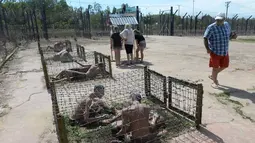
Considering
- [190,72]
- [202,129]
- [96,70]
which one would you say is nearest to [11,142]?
[202,129]

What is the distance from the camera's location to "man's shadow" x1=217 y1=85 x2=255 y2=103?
17.7 ft

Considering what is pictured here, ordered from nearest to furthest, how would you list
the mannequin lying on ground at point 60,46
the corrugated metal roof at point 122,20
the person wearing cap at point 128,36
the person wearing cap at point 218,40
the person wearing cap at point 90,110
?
the person wearing cap at point 90,110 < the person wearing cap at point 218,40 < the person wearing cap at point 128,36 < the corrugated metal roof at point 122,20 < the mannequin lying on ground at point 60,46

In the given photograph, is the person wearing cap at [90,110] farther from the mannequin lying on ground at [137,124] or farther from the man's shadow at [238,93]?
the man's shadow at [238,93]

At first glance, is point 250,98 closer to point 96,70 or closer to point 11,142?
point 96,70

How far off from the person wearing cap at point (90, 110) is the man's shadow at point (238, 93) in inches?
128

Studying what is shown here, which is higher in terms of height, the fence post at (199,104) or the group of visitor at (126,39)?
the group of visitor at (126,39)

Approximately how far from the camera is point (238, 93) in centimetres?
568

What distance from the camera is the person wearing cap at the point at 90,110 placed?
417 cm

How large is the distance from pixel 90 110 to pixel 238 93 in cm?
369

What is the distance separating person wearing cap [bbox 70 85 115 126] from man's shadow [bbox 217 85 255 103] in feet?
10.6

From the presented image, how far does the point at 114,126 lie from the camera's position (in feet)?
12.6

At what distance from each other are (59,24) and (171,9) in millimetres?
13455

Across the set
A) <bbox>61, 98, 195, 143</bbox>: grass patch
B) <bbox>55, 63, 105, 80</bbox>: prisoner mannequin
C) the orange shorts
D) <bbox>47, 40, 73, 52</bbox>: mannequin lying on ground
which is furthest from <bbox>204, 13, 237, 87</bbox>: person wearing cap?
<bbox>47, 40, 73, 52</bbox>: mannequin lying on ground

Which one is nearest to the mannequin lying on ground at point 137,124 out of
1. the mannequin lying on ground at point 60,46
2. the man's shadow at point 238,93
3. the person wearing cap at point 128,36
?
the man's shadow at point 238,93
